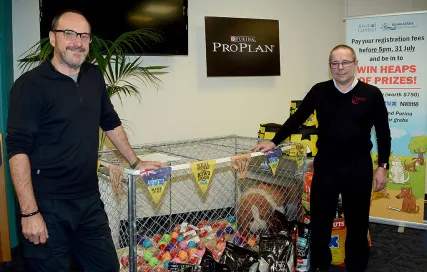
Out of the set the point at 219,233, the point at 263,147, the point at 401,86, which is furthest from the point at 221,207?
the point at 401,86

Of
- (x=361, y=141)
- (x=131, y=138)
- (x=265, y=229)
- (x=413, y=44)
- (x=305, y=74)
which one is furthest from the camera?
(x=305, y=74)

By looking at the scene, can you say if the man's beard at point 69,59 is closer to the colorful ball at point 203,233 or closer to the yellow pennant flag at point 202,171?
the yellow pennant flag at point 202,171

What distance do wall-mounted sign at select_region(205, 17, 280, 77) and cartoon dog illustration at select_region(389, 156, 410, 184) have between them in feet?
4.93

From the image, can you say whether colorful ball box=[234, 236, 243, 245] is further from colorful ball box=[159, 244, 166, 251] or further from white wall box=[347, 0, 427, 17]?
white wall box=[347, 0, 427, 17]

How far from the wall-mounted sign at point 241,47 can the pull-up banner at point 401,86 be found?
2.78 ft

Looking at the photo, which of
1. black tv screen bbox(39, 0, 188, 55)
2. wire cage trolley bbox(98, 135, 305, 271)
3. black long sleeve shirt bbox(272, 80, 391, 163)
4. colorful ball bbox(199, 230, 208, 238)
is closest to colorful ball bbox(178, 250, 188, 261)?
wire cage trolley bbox(98, 135, 305, 271)

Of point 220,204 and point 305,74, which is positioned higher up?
point 305,74

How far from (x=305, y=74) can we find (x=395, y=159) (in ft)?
4.97

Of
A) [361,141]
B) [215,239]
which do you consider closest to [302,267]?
[215,239]

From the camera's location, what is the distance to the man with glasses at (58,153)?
178 centimetres

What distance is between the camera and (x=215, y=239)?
340 cm

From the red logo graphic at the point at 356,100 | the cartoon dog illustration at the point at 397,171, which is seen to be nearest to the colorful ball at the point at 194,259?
the red logo graphic at the point at 356,100

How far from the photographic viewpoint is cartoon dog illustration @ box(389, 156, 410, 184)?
395 centimetres

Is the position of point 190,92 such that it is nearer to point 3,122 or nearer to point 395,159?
point 3,122
